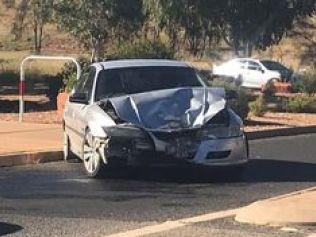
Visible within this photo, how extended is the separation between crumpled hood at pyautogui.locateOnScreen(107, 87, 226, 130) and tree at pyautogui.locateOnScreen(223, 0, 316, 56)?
2741cm

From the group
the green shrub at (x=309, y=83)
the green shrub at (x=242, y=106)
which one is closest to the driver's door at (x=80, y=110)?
the green shrub at (x=242, y=106)

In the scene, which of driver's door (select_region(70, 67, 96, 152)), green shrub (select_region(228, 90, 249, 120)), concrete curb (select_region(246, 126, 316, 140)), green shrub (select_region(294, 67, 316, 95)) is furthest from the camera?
green shrub (select_region(294, 67, 316, 95))

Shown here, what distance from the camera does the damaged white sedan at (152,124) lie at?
12.1 m

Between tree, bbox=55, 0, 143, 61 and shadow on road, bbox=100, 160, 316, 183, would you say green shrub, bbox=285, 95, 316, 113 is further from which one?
tree, bbox=55, 0, 143, 61

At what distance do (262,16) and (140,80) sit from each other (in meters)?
28.9

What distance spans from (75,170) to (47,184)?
1.55 metres

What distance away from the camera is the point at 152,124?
1223 cm

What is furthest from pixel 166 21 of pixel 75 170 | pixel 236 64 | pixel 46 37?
pixel 46 37

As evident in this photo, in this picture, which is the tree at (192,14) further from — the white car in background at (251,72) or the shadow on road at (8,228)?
the shadow on road at (8,228)

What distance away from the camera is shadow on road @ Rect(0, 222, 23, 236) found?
8.95 m

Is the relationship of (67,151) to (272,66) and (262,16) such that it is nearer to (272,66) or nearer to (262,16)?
(262,16)

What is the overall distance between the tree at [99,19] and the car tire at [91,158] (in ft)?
98.0

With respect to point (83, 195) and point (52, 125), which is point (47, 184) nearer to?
point (83, 195)

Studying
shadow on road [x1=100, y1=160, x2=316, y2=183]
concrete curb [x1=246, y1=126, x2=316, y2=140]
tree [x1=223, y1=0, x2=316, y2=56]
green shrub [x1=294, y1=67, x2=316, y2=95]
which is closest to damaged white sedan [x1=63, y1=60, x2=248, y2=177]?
shadow on road [x1=100, y1=160, x2=316, y2=183]
